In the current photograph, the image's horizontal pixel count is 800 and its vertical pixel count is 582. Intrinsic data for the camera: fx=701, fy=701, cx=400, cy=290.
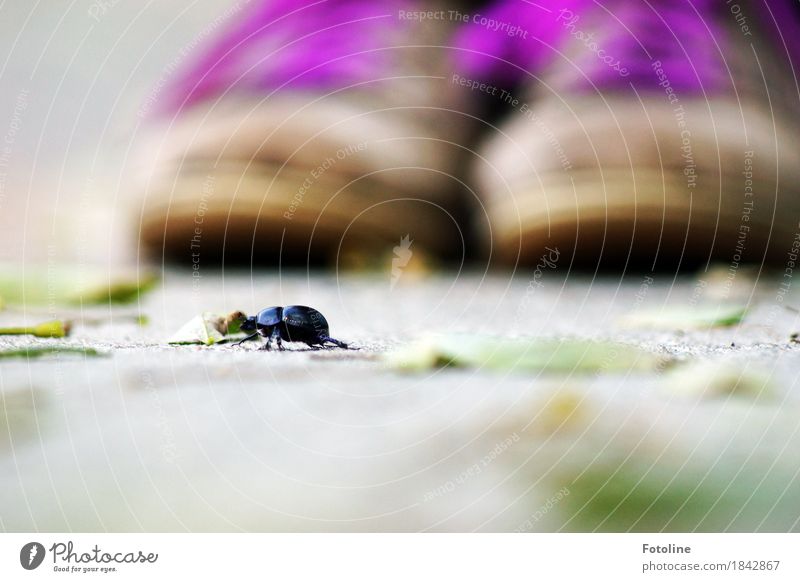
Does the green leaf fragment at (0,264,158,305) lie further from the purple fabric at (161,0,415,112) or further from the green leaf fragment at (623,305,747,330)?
the green leaf fragment at (623,305,747,330)

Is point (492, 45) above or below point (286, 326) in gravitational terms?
above

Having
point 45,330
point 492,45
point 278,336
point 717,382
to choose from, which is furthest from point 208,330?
point 717,382

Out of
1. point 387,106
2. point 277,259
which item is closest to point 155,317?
point 277,259

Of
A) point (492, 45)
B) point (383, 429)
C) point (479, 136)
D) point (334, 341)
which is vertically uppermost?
point (492, 45)

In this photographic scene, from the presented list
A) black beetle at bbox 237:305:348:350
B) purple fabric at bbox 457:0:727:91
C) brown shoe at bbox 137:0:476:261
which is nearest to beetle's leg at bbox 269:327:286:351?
black beetle at bbox 237:305:348:350

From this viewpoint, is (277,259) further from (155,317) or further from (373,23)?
(373,23)

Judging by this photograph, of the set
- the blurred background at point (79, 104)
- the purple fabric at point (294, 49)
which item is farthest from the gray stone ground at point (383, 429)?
the purple fabric at point (294, 49)

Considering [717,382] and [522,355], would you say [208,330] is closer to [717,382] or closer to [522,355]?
[522,355]
